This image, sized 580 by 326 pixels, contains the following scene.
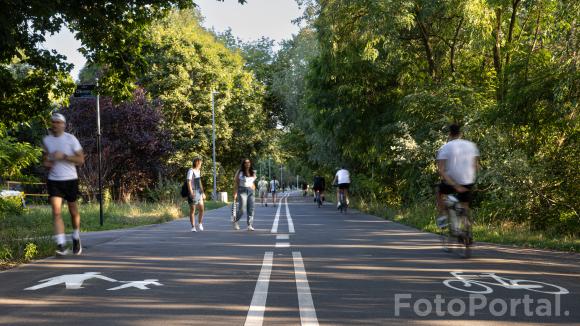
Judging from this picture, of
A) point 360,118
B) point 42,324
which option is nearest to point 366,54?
point 360,118

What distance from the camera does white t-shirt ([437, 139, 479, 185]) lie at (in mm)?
9852

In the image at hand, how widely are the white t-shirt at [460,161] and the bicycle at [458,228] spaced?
0.34 meters

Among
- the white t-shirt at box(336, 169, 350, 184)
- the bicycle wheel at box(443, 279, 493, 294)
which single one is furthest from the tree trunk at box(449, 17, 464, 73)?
the bicycle wheel at box(443, 279, 493, 294)

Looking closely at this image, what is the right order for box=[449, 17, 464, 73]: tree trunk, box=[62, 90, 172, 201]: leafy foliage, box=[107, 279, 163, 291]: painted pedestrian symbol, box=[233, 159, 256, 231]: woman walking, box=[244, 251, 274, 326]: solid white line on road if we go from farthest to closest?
1. box=[62, 90, 172, 201]: leafy foliage
2. box=[449, 17, 464, 73]: tree trunk
3. box=[233, 159, 256, 231]: woman walking
4. box=[107, 279, 163, 291]: painted pedestrian symbol
5. box=[244, 251, 274, 326]: solid white line on road

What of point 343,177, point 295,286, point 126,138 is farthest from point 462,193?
point 126,138

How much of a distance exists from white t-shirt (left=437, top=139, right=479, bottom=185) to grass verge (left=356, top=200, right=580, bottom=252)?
2.38 metres

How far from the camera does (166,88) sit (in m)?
46.4

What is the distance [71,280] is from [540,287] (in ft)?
17.1

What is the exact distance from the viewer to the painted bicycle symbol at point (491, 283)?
674 centimetres

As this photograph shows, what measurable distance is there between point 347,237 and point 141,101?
24.4 meters

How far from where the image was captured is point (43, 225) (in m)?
16.4

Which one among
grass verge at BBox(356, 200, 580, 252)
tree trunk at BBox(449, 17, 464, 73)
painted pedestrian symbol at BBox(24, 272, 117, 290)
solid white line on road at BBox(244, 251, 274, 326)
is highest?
tree trunk at BBox(449, 17, 464, 73)

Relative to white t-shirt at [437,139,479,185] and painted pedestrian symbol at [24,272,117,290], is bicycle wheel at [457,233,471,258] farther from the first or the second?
painted pedestrian symbol at [24,272,117,290]

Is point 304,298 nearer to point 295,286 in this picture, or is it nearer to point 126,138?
point 295,286
